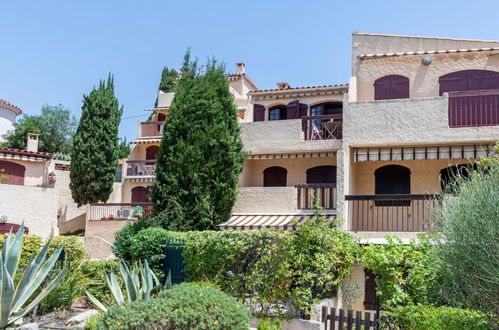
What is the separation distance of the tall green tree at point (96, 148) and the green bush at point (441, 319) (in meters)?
29.9

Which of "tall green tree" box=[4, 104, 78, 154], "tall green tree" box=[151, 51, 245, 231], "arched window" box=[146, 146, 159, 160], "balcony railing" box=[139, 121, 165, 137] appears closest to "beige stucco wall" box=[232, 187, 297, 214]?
"tall green tree" box=[151, 51, 245, 231]

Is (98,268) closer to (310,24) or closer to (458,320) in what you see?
(310,24)

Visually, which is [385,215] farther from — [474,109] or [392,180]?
[474,109]

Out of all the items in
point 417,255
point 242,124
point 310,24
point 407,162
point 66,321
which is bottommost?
point 66,321

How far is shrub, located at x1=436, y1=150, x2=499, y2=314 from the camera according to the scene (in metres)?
10.5

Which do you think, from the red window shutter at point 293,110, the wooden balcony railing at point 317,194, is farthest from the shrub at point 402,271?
the red window shutter at point 293,110

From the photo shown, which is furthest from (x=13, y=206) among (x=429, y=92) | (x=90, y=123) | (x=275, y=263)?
(x=429, y=92)

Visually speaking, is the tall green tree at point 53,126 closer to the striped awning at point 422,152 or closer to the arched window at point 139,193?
the arched window at point 139,193

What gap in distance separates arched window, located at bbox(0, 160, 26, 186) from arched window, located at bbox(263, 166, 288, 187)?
20114mm

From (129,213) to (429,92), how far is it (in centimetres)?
1982

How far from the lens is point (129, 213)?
34.7 m

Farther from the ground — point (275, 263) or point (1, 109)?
point (1, 109)

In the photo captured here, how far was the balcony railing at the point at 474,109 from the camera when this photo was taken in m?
21.1

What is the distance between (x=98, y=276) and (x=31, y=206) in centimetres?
1573
